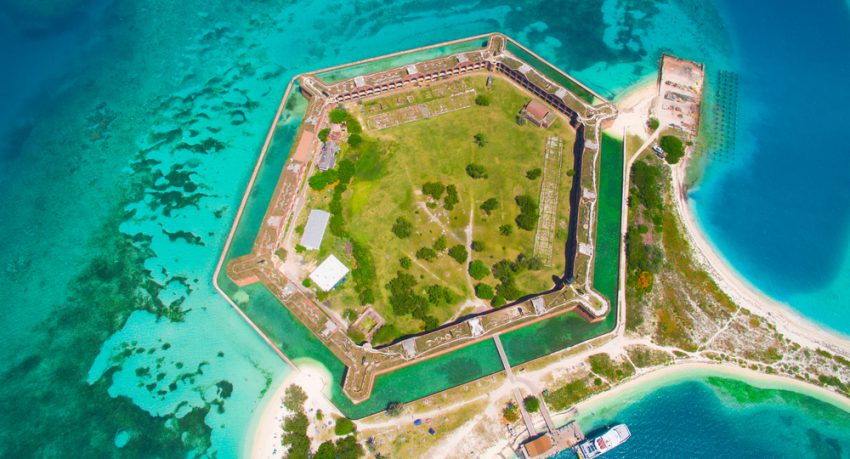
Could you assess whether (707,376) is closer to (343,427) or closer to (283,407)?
(343,427)

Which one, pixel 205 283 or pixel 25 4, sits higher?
pixel 25 4

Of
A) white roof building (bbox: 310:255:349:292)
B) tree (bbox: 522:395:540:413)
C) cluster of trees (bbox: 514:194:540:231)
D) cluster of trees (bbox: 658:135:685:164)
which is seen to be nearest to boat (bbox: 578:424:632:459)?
tree (bbox: 522:395:540:413)

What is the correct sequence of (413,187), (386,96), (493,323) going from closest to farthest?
(493,323)
(413,187)
(386,96)

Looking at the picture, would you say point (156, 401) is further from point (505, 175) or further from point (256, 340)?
point (505, 175)

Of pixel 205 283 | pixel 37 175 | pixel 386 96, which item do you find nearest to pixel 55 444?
pixel 205 283

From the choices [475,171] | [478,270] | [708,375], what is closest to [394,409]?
[478,270]

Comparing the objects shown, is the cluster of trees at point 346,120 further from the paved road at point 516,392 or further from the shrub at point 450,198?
the paved road at point 516,392
